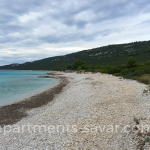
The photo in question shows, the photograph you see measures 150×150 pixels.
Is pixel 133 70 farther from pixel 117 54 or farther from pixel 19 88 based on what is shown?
pixel 117 54

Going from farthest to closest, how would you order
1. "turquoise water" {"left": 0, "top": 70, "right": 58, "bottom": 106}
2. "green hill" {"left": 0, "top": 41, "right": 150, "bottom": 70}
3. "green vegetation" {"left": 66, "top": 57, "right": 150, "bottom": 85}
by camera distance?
"green hill" {"left": 0, "top": 41, "right": 150, "bottom": 70}
"green vegetation" {"left": 66, "top": 57, "right": 150, "bottom": 85}
"turquoise water" {"left": 0, "top": 70, "right": 58, "bottom": 106}

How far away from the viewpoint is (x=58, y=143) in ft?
16.3

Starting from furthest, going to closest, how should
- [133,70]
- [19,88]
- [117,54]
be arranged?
[117,54] → [133,70] → [19,88]

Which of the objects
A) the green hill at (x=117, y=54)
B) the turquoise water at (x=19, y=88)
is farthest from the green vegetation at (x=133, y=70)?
the green hill at (x=117, y=54)

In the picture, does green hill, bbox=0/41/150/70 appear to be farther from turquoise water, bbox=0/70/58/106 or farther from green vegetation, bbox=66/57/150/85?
turquoise water, bbox=0/70/58/106

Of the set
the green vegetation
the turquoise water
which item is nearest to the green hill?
the green vegetation

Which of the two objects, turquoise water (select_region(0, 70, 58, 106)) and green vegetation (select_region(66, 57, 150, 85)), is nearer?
turquoise water (select_region(0, 70, 58, 106))

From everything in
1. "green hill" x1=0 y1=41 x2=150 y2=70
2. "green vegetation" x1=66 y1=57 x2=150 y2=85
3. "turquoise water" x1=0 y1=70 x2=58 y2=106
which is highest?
"green hill" x1=0 y1=41 x2=150 y2=70

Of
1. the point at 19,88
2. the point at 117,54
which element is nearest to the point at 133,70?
the point at 19,88

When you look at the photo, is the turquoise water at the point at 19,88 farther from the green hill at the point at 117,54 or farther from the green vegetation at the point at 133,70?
the green hill at the point at 117,54

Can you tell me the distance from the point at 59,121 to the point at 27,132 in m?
1.80

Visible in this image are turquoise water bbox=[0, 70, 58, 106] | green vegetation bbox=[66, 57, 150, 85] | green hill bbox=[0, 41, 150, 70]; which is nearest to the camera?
turquoise water bbox=[0, 70, 58, 106]

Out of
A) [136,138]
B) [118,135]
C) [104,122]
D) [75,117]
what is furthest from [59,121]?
[136,138]

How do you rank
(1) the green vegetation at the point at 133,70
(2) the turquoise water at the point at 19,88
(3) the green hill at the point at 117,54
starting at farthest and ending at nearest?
(3) the green hill at the point at 117,54 < (1) the green vegetation at the point at 133,70 < (2) the turquoise water at the point at 19,88
